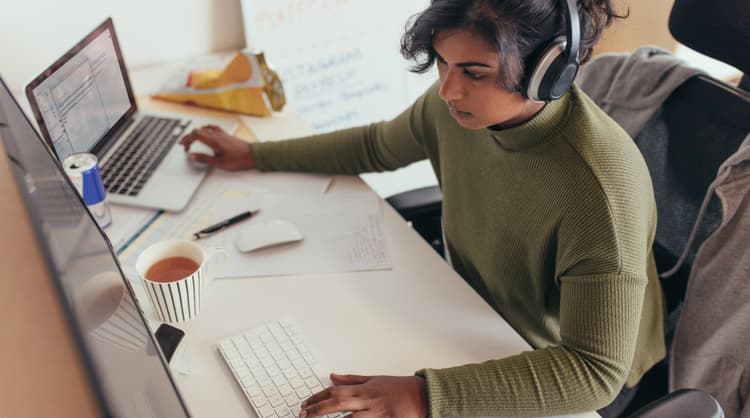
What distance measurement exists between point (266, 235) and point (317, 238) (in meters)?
0.09

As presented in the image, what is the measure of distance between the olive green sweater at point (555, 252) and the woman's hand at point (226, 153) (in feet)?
1.23

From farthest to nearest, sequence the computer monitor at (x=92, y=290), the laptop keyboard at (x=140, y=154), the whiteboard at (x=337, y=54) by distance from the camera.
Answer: the whiteboard at (x=337, y=54), the laptop keyboard at (x=140, y=154), the computer monitor at (x=92, y=290)

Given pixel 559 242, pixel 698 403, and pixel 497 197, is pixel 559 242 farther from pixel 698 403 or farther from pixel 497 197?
pixel 698 403

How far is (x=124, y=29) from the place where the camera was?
144 cm

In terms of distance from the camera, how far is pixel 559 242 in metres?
0.86

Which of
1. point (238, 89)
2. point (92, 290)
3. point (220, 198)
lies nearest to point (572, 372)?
point (92, 290)

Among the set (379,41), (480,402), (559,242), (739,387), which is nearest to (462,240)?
(559,242)

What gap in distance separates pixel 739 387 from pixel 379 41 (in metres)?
1.22

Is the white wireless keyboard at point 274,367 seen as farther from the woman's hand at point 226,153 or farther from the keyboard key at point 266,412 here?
the woman's hand at point 226,153

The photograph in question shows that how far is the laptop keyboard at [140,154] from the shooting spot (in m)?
Result: 1.14

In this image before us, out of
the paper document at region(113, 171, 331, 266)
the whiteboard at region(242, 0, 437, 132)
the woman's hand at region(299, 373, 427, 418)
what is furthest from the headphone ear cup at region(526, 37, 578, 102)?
the whiteboard at region(242, 0, 437, 132)

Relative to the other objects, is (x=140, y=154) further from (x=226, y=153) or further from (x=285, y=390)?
(x=285, y=390)

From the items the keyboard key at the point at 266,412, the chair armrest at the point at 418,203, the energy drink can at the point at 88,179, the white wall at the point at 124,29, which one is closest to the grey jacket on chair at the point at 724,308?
the chair armrest at the point at 418,203

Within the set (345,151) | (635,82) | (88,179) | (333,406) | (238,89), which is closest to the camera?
(333,406)
